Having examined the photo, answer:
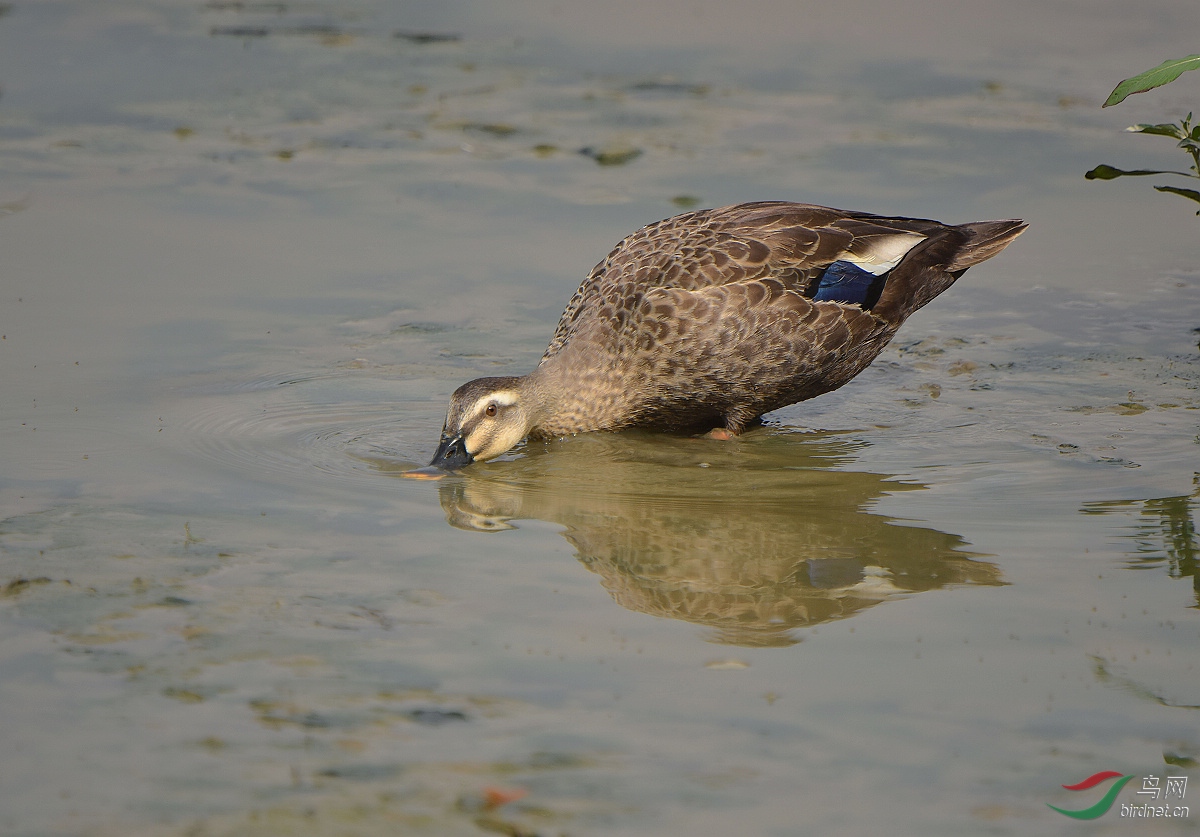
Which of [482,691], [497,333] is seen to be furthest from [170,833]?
[497,333]

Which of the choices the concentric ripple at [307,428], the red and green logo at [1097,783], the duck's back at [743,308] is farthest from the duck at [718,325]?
the red and green logo at [1097,783]

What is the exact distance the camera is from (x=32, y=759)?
170 inches

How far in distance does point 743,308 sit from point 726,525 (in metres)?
1.72

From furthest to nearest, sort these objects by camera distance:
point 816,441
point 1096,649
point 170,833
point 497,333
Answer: point 497,333, point 816,441, point 1096,649, point 170,833

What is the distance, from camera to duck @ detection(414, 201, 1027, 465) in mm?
7914

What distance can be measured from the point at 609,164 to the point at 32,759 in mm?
9157

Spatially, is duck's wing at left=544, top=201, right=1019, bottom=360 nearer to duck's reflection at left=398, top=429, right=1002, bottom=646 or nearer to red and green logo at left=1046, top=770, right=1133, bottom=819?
duck's reflection at left=398, top=429, right=1002, bottom=646

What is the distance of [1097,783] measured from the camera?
4.27m

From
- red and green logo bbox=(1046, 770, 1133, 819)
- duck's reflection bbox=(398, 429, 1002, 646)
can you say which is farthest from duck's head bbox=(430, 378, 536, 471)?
red and green logo bbox=(1046, 770, 1133, 819)

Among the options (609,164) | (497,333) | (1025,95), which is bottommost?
(497,333)

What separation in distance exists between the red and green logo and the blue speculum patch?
4.21 meters

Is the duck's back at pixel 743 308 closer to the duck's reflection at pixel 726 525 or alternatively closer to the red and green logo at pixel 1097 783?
the duck's reflection at pixel 726 525

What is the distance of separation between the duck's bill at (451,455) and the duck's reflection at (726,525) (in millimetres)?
82

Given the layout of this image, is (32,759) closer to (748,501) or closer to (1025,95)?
(748,501)
